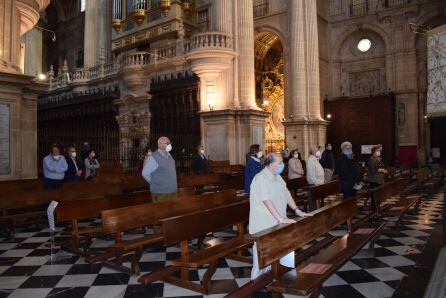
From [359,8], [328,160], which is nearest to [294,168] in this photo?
[328,160]

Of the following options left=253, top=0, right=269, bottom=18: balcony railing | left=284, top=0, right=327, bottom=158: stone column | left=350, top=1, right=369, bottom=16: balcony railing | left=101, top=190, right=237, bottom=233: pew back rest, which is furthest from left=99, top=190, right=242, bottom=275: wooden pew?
left=350, top=1, right=369, bottom=16: balcony railing

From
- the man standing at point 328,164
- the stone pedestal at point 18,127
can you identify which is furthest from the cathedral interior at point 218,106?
the man standing at point 328,164

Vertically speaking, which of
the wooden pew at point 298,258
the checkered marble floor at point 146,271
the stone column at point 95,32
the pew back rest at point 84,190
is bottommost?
the checkered marble floor at point 146,271

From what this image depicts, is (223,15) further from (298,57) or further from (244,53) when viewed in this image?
(298,57)

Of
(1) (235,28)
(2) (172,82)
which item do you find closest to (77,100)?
(2) (172,82)

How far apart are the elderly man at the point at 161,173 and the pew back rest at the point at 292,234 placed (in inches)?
90.6

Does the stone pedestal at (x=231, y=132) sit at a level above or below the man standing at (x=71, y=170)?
above

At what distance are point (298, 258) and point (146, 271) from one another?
6.37 ft

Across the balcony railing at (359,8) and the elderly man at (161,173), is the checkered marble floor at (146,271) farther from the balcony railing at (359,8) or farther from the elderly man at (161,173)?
the balcony railing at (359,8)

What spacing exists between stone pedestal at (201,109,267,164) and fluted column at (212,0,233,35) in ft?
10.9

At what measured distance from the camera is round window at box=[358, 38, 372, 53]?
21281mm

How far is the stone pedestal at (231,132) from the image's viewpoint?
1408cm

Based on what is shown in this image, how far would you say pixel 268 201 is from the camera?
373cm

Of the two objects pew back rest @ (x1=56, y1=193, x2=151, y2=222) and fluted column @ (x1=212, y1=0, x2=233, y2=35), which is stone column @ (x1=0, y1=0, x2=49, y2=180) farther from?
fluted column @ (x1=212, y1=0, x2=233, y2=35)
